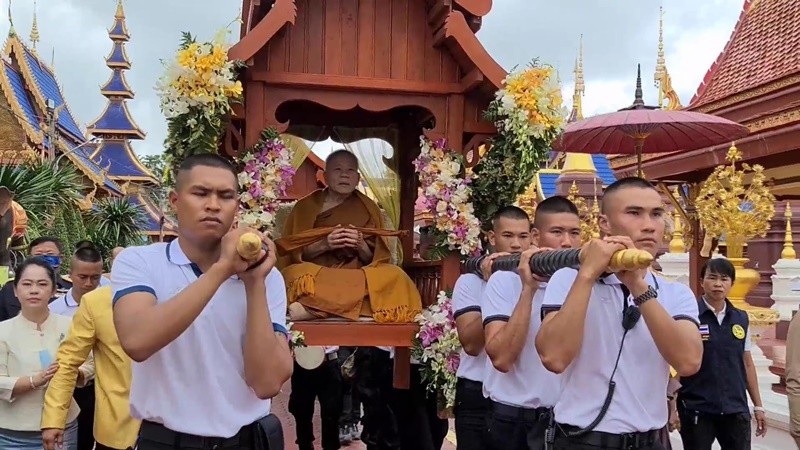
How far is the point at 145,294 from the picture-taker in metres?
2.69

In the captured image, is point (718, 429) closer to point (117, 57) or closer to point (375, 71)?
point (375, 71)

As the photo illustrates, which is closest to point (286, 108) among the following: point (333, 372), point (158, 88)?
point (158, 88)

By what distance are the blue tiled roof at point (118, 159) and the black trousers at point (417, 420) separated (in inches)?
939

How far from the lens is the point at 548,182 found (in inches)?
829

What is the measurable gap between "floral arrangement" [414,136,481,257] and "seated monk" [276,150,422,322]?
0.47 m

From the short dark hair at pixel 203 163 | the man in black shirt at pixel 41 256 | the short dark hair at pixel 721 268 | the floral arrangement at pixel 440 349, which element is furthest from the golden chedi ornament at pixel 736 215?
the short dark hair at pixel 203 163

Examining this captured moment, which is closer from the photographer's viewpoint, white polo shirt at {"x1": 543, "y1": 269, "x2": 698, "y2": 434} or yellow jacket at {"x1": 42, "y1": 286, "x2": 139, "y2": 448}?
white polo shirt at {"x1": 543, "y1": 269, "x2": 698, "y2": 434}

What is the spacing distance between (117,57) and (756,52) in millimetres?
24998

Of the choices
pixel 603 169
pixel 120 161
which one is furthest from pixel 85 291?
pixel 120 161

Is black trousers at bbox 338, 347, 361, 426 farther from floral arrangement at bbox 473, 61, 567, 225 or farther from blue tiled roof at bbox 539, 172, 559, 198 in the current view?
blue tiled roof at bbox 539, 172, 559, 198

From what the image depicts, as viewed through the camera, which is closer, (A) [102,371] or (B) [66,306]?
(A) [102,371]

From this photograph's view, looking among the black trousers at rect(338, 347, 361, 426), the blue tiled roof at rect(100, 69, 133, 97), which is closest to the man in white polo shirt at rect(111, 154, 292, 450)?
the black trousers at rect(338, 347, 361, 426)

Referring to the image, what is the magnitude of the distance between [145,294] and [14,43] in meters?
22.0

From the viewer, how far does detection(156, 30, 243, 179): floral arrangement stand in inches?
188
